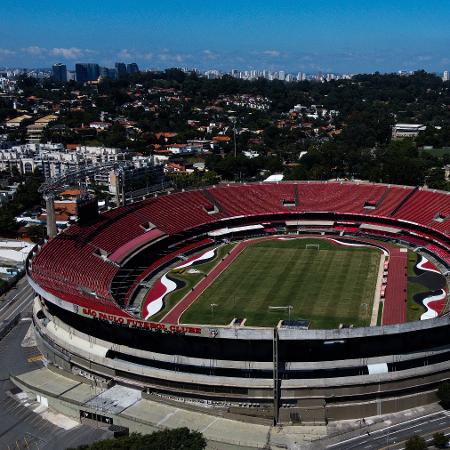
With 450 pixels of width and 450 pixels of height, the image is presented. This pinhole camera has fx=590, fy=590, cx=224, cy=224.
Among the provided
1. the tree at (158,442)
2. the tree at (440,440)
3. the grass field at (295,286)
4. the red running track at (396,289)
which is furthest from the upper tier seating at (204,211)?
the tree at (440,440)

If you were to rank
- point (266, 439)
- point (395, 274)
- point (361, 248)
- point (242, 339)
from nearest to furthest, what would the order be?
point (266, 439)
point (242, 339)
point (395, 274)
point (361, 248)

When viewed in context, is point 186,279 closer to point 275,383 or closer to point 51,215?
point 51,215

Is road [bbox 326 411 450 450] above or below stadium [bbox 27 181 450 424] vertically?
below

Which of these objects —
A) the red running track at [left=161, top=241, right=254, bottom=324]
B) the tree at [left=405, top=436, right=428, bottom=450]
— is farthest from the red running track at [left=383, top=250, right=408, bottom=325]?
the red running track at [left=161, top=241, right=254, bottom=324]

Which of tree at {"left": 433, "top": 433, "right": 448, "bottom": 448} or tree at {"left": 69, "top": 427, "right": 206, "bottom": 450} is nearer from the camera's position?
tree at {"left": 69, "top": 427, "right": 206, "bottom": 450}

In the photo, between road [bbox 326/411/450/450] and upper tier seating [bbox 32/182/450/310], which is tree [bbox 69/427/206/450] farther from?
upper tier seating [bbox 32/182/450/310]

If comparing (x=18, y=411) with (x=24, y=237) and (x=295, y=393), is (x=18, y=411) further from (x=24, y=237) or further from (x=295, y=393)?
(x=24, y=237)

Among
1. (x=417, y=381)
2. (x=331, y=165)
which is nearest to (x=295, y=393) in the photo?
Answer: (x=417, y=381)
